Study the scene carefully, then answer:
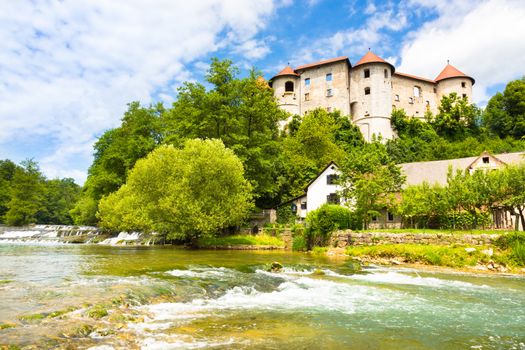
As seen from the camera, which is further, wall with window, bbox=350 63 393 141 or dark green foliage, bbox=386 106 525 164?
wall with window, bbox=350 63 393 141

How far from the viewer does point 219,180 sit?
33.4 meters

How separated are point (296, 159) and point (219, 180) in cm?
2238

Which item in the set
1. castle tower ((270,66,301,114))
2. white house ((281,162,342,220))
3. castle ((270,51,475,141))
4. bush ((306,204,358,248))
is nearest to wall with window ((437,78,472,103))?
castle ((270,51,475,141))

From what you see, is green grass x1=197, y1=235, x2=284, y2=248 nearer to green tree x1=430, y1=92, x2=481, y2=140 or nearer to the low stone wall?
the low stone wall

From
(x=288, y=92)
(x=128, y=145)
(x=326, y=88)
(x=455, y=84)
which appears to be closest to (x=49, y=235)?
(x=128, y=145)

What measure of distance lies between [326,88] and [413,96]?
59.4 feet

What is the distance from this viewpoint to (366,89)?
235ft

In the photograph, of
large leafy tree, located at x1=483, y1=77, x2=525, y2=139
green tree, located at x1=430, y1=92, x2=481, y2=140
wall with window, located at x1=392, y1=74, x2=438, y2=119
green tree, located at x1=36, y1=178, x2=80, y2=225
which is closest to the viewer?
large leafy tree, located at x1=483, y1=77, x2=525, y2=139

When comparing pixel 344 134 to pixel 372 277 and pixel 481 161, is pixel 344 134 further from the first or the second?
pixel 372 277

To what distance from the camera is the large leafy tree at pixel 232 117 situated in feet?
141

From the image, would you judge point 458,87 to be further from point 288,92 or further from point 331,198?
point 331,198

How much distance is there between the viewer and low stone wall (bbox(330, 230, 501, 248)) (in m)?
24.6

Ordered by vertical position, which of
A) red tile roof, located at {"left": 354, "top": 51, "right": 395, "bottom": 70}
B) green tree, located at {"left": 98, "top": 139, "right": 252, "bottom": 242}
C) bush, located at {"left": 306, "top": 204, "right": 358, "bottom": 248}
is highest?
red tile roof, located at {"left": 354, "top": 51, "right": 395, "bottom": 70}

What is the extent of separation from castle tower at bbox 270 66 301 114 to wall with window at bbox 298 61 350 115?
1088mm
